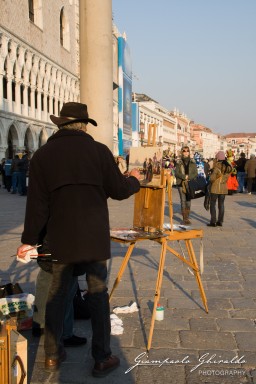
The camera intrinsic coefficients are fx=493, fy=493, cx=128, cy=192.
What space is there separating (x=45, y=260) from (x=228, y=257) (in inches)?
162

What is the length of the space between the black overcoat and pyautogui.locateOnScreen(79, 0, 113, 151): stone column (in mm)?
4522

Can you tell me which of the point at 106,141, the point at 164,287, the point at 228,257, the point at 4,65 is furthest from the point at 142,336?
the point at 4,65

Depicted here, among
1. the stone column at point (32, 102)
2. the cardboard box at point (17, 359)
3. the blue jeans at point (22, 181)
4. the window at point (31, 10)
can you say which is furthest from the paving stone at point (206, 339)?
the window at point (31, 10)

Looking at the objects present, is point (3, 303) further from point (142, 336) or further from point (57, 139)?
point (57, 139)

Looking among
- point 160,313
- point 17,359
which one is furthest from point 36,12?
point 17,359

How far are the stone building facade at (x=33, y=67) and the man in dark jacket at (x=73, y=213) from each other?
95.7ft

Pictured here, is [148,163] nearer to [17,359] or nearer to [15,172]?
[17,359]

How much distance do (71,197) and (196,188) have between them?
6778mm

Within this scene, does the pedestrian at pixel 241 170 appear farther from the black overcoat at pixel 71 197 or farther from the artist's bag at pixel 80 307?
the black overcoat at pixel 71 197

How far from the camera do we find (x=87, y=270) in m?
3.09

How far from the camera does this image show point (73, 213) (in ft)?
9.69

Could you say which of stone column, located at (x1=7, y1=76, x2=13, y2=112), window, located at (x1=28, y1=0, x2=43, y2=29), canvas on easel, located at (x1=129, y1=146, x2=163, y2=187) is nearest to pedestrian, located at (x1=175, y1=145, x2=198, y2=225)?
canvas on easel, located at (x1=129, y1=146, x2=163, y2=187)

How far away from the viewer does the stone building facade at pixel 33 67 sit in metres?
32.4

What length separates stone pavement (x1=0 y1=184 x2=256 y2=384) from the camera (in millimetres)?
3176
